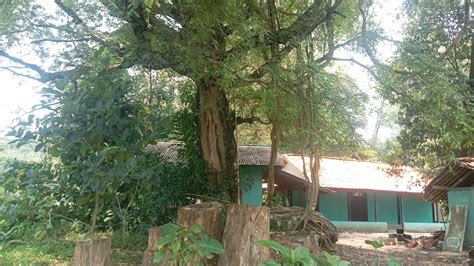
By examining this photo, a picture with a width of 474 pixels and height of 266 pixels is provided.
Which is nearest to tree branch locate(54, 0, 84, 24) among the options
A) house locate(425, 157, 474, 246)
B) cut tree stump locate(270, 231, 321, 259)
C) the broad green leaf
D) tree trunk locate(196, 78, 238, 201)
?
tree trunk locate(196, 78, 238, 201)

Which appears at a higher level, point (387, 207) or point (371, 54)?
point (371, 54)

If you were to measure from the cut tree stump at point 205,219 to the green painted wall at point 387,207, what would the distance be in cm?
1837

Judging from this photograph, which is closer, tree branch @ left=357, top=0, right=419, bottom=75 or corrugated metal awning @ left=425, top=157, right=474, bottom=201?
tree branch @ left=357, top=0, right=419, bottom=75

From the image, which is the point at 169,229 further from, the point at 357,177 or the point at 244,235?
the point at 357,177

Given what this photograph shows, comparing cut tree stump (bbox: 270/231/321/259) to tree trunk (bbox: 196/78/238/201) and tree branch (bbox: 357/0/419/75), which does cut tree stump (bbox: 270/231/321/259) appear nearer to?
tree branch (bbox: 357/0/419/75)

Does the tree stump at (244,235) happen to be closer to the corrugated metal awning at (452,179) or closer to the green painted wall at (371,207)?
the corrugated metal awning at (452,179)

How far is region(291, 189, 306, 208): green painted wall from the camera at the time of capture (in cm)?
2178

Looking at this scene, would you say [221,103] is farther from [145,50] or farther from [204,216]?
[204,216]

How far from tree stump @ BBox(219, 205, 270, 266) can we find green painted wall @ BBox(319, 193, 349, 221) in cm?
1714

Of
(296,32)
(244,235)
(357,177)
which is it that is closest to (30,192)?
(244,235)

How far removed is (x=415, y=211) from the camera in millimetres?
21781

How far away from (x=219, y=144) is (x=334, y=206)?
512 inches

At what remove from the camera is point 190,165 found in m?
9.88

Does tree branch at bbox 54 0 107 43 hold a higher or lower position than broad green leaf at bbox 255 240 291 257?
higher
